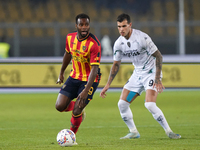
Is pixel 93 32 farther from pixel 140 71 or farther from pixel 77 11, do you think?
pixel 140 71

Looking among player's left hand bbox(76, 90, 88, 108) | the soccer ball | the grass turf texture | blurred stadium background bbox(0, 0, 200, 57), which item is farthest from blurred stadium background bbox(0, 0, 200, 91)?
the soccer ball

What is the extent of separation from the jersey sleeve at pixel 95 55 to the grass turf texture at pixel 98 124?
1.16 meters

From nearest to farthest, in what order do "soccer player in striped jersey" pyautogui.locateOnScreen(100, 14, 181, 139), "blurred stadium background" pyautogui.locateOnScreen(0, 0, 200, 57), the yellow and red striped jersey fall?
the yellow and red striped jersey < "soccer player in striped jersey" pyautogui.locateOnScreen(100, 14, 181, 139) < "blurred stadium background" pyautogui.locateOnScreen(0, 0, 200, 57)

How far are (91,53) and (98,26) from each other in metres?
10.6

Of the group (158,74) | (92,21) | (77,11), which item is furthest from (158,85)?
(77,11)

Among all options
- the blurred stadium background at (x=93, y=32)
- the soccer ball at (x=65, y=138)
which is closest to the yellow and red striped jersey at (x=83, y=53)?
the soccer ball at (x=65, y=138)

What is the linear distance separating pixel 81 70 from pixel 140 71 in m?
1.03

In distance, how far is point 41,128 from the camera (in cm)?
753

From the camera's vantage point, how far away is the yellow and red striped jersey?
5.63 meters

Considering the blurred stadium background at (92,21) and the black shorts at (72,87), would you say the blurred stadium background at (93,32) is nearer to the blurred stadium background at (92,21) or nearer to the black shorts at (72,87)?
the blurred stadium background at (92,21)

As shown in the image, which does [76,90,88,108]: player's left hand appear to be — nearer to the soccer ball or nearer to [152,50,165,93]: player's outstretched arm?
the soccer ball

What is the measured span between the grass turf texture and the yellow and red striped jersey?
3.42 ft

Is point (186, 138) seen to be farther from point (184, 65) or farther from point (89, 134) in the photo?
point (184, 65)

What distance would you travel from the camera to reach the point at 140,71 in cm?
637
